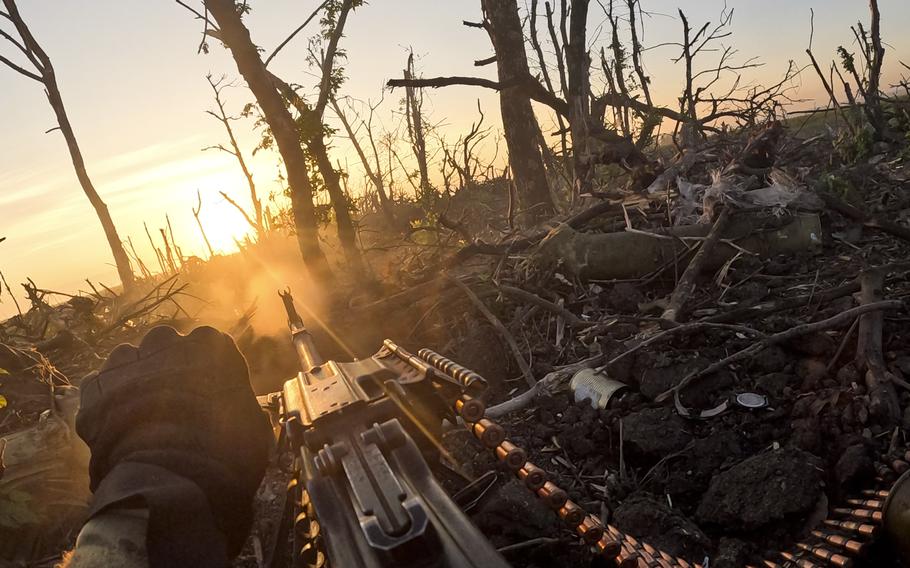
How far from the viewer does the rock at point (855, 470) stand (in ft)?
8.67

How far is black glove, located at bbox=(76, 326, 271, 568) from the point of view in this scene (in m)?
1.82

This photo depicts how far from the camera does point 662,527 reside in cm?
267

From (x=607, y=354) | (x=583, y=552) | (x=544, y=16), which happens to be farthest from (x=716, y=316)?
(x=544, y=16)

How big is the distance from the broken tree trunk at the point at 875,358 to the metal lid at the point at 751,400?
502 mm

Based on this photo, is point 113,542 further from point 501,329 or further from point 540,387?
point 501,329

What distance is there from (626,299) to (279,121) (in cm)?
771

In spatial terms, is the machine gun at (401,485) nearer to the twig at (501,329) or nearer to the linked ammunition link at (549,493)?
the linked ammunition link at (549,493)

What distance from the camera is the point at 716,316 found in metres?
4.14

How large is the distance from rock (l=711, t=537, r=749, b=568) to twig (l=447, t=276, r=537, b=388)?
6.29 feet

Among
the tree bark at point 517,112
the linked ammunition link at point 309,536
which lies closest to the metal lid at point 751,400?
the linked ammunition link at point 309,536

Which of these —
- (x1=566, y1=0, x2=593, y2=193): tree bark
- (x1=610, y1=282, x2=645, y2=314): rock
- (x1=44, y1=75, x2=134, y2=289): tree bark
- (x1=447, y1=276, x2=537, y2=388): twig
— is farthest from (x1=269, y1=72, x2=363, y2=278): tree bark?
(x1=44, y1=75, x2=134, y2=289): tree bark

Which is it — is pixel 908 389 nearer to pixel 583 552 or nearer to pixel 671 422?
pixel 671 422

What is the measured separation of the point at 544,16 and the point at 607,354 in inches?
653

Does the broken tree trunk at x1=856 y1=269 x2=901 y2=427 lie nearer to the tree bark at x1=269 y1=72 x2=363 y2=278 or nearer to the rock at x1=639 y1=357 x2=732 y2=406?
the rock at x1=639 y1=357 x2=732 y2=406
